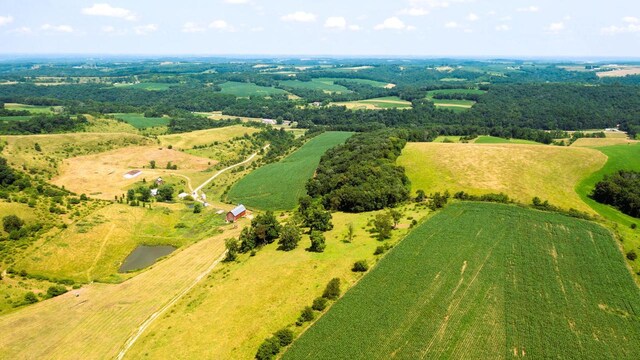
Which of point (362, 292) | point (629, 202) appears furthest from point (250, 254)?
point (629, 202)

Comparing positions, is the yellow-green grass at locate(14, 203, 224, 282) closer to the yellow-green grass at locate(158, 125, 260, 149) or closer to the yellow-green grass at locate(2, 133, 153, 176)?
the yellow-green grass at locate(2, 133, 153, 176)

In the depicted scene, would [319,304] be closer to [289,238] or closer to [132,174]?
[289,238]

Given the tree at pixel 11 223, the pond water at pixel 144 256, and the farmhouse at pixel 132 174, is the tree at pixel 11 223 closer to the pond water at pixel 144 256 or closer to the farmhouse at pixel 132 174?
the pond water at pixel 144 256

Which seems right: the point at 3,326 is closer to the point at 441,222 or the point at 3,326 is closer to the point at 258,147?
the point at 441,222

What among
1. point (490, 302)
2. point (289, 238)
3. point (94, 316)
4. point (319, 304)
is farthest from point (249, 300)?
point (490, 302)

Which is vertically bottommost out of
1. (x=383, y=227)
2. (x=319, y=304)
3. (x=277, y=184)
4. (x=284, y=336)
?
(x=277, y=184)

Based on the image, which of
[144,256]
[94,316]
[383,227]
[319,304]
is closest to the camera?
[319,304]
